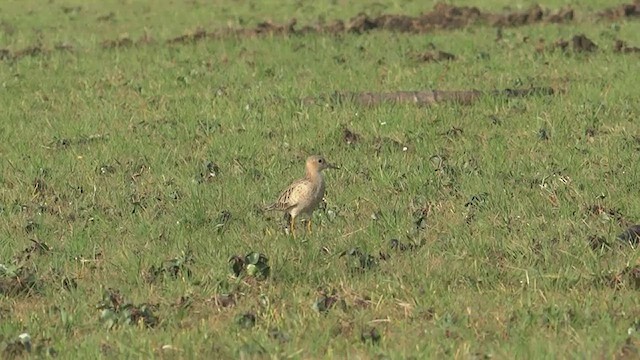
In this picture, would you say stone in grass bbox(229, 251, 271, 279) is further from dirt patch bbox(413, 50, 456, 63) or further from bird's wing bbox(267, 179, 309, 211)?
dirt patch bbox(413, 50, 456, 63)

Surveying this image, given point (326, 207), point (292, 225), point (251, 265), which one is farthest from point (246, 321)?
point (326, 207)

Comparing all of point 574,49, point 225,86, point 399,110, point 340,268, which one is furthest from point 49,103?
point 340,268

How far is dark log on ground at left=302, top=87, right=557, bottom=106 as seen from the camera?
1642cm

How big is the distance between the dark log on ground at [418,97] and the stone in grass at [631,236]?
23.8 feet

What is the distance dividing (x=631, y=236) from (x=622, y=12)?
18599mm

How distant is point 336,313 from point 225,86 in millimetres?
11317

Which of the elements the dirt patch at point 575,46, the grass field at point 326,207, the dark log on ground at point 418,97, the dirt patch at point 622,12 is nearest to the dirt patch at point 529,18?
the dirt patch at point 622,12

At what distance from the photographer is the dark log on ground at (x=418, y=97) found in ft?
53.9


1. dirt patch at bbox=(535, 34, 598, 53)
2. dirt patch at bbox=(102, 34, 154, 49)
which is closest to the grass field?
dirt patch at bbox=(535, 34, 598, 53)

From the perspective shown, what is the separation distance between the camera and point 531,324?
7.25 m

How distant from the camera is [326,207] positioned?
11.0 meters

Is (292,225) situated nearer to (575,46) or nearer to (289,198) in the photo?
(289,198)

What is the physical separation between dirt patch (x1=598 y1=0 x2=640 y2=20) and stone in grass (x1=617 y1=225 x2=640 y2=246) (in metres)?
18.1

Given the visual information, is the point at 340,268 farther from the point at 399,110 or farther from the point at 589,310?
the point at 399,110
